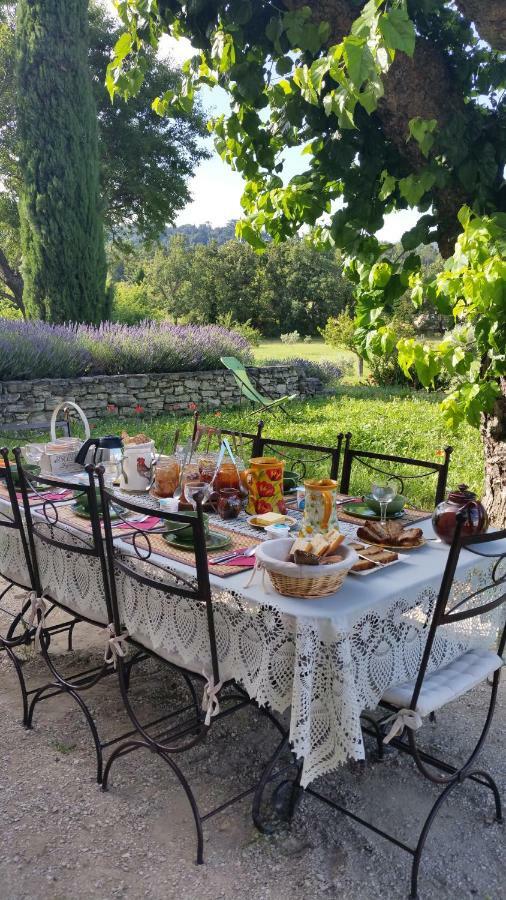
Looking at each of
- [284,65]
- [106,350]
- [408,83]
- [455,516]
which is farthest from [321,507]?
[106,350]

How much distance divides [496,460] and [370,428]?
464 cm

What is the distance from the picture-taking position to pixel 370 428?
26.7ft

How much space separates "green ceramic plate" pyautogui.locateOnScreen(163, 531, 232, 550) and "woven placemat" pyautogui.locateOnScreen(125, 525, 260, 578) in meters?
0.01

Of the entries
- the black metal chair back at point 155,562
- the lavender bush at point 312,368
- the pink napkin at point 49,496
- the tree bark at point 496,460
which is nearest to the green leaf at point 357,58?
the black metal chair back at point 155,562

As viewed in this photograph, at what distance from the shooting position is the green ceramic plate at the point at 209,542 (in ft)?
6.84

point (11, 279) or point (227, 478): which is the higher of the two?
point (11, 279)

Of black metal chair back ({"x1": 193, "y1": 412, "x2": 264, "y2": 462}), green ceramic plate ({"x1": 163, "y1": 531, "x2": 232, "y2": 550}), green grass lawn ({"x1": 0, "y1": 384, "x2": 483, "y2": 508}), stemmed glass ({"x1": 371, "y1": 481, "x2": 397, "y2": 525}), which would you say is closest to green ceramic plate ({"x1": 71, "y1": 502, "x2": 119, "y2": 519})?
green ceramic plate ({"x1": 163, "y1": 531, "x2": 232, "y2": 550})

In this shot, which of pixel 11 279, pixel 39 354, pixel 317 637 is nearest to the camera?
pixel 317 637

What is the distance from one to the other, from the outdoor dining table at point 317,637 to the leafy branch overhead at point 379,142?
1097 millimetres

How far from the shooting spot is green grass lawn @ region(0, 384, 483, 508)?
6125 mm

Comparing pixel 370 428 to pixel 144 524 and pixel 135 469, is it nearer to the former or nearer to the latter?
pixel 135 469

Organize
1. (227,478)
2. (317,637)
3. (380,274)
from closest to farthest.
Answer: (317,637), (227,478), (380,274)

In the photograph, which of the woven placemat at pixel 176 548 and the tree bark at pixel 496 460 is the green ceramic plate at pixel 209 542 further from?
the tree bark at pixel 496 460

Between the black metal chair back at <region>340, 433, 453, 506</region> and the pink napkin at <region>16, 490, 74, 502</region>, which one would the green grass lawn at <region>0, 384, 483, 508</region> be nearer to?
the black metal chair back at <region>340, 433, 453, 506</region>
